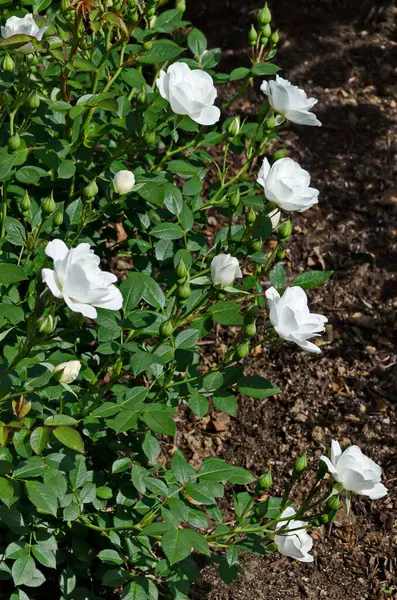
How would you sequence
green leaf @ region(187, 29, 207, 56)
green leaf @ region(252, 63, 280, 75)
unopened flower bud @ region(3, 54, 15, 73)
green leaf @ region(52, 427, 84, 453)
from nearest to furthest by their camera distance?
green leaf @ region(52, 427, 84, 453)
unopened flower bud @ region(3, 54, 15, 73)
green leaf @ region(252, 63, 280, 75)
green leaf @ region(187, 29, 207, 56)

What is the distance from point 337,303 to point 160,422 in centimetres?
191

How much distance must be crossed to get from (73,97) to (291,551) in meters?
1.46

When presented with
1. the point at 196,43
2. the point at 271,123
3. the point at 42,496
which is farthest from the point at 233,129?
the point at 42,496

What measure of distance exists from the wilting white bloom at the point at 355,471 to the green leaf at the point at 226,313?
1.22 feet

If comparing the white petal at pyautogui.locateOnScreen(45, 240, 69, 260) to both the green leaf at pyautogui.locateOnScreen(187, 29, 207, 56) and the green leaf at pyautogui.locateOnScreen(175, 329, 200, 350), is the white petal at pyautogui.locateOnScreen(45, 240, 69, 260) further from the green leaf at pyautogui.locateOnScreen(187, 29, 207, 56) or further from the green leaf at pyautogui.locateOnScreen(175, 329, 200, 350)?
the green leaf at pyautogui.locateOnScreen(187, 29, 207, 56)

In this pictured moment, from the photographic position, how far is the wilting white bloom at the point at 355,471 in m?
1.80

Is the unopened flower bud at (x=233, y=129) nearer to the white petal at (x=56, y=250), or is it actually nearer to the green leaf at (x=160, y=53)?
the green leaf at (x=160, y=53)

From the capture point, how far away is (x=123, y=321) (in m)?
1.99

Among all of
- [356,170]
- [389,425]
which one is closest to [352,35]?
[356,170]

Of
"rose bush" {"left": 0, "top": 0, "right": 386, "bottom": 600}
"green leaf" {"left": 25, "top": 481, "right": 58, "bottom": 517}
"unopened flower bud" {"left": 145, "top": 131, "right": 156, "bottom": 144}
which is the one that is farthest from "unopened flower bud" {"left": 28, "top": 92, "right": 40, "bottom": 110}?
"green leaf" {"left": 25, "top": 481, "right": 58, "bottom": 517}

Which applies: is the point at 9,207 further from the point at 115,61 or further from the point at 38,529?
the point at 38,529

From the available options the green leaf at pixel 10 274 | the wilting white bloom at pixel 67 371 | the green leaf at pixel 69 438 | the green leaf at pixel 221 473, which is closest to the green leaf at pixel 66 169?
the green leaf at pixel 10 274

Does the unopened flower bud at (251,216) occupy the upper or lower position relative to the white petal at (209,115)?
lower

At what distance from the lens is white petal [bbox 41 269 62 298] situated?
1504 mm
